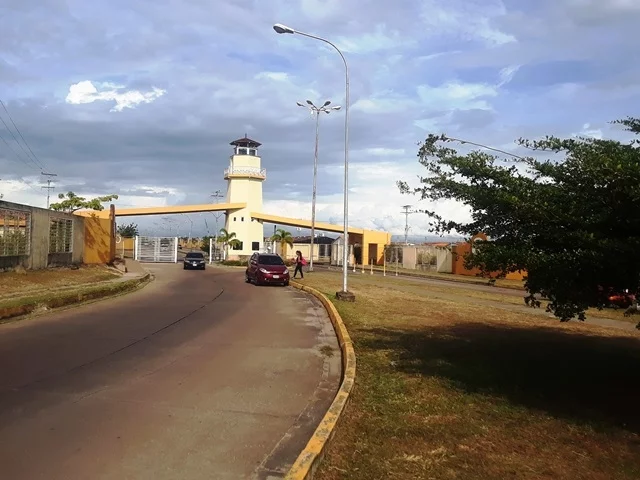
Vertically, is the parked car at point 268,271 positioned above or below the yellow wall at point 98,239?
below

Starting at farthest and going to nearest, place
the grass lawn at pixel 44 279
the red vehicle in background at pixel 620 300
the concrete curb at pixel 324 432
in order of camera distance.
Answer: the grass lawn at pixel 44 279
the red vehicle in background at pixel 620 300
the concrete curb at pixel 324 432

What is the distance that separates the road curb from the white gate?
1336 inches

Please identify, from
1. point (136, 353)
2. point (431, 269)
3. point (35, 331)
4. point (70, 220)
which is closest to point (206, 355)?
point (136, 353)

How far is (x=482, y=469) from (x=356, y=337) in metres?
6.76

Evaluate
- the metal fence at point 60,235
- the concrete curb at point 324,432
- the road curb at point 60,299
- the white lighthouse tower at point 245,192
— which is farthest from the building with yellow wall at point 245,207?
the concrete curb at point 324,432

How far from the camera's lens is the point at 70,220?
28.0 metres

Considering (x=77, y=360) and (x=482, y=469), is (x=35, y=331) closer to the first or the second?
(x=77, y=360)

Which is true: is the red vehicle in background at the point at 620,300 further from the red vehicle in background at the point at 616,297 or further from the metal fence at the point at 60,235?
the metal fence at the point at 60,235

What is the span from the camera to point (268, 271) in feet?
88.9

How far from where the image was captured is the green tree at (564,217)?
5930 millimetres

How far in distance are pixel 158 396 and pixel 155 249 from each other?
50.0m

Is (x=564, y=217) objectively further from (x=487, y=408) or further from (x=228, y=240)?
(x=228, y=240)

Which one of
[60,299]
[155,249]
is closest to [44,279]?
[60,299]

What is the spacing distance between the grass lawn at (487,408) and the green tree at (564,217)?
1.28m
